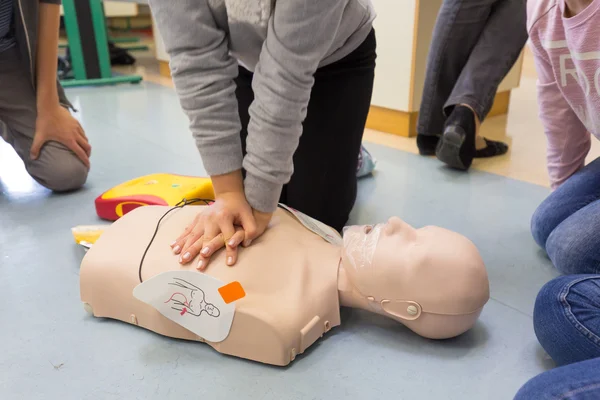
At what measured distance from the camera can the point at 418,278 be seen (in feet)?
2.20

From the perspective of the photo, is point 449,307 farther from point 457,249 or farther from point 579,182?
point 579,182

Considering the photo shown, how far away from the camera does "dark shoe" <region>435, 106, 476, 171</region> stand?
1.37 m

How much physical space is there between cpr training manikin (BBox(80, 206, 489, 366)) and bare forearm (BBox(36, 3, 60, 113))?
70 cm

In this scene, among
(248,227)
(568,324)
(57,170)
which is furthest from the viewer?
(57,170)

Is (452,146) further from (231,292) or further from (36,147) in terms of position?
(36,147)

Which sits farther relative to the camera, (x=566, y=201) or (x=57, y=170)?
(x=57, y=170)

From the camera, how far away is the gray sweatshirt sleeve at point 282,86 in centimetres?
69

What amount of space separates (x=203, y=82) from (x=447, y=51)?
940 millimetres

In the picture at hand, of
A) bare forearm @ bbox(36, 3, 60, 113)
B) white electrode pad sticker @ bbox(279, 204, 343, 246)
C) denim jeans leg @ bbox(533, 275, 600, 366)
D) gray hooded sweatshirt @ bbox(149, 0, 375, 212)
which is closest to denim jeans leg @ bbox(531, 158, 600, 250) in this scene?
denim jeans leg @ bbox(533, 275, 600, 366)

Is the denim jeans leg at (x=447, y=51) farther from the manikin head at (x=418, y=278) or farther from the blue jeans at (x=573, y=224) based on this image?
the manikin head at (x=418, y=278)

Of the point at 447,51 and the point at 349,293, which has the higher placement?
the point at 447,51

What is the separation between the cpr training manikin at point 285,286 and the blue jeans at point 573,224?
23 centimetres

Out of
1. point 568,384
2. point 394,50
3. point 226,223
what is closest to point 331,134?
point 226,223

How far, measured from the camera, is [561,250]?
0.83 meters
